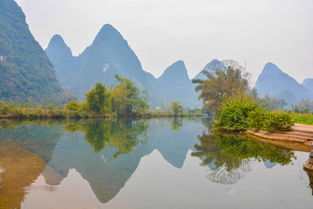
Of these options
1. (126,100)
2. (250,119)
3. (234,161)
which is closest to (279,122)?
(250,119)

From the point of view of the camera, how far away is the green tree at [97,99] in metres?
42.4

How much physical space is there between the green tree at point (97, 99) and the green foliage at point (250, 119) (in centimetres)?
2903

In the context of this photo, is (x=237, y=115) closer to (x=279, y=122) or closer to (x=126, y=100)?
(x=279, y=122)

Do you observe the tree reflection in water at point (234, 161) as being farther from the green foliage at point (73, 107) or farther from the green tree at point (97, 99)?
the green foliage at point (73, 107)

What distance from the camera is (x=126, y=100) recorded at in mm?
51562

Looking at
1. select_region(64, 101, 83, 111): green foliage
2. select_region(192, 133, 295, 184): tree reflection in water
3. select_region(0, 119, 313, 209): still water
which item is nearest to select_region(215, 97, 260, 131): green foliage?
select_region(192, 133, 295, 184): tree reflection in water

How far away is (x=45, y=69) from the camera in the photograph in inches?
4190

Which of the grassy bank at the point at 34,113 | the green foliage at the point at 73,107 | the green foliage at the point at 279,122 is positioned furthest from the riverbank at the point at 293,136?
the green foliage at the point at 73,107

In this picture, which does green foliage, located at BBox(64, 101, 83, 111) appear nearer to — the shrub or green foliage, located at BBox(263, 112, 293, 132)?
the shrub

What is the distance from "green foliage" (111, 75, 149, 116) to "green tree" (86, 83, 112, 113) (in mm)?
6146

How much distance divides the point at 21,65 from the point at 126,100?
65.2m

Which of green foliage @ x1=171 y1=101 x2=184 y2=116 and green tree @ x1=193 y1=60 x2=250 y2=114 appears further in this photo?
green foliage @ x1=171 y1=101 x2=184 y2=116

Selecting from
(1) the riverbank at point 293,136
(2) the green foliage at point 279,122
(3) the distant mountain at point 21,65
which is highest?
Answer: (3) the distant mountain at point 21,65

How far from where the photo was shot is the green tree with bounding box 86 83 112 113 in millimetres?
42406
